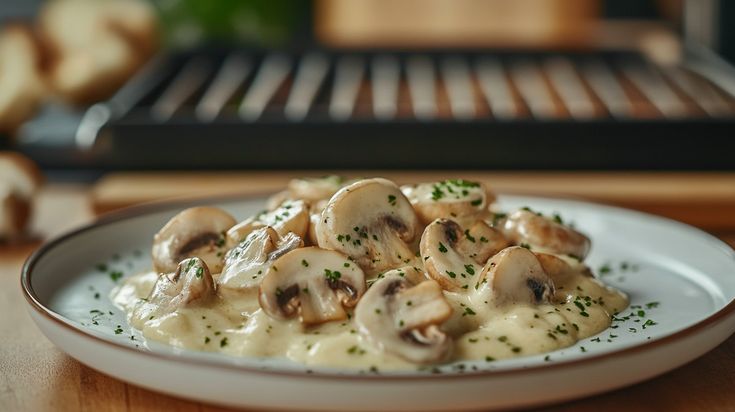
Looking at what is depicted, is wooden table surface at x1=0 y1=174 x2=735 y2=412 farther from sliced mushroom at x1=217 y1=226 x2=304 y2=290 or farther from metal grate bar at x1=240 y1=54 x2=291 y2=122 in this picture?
metal grate bar at x1=240 y1=54 x2=291 y2=122

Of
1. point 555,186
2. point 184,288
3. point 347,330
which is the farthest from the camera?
point 555,186

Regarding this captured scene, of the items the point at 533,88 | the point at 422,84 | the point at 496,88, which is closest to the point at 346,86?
the point at 422,84

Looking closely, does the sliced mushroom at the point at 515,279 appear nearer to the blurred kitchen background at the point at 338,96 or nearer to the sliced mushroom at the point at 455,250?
the sliced mushroom at the point at 455,250

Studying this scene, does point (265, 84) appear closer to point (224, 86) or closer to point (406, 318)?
point (224, 86)

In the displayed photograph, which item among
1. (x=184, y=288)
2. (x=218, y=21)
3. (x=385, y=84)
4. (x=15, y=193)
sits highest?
(x=184, y=288)

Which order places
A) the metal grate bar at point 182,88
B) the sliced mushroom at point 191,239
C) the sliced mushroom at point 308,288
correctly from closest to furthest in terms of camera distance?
the sliced mushroom at point 308,288
the sliced mushroom at point 191,239
the metal grate bar at point 182,88

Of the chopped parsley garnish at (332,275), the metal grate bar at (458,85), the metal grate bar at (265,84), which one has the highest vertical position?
the chopped parsley garnish at (332,275)

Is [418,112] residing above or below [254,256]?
below

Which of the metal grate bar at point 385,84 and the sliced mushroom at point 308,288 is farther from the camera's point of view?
the metal grate bar at point 385,84

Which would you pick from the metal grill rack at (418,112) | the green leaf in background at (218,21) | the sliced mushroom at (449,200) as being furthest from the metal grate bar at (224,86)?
the sliced mushroom at (449,200)
